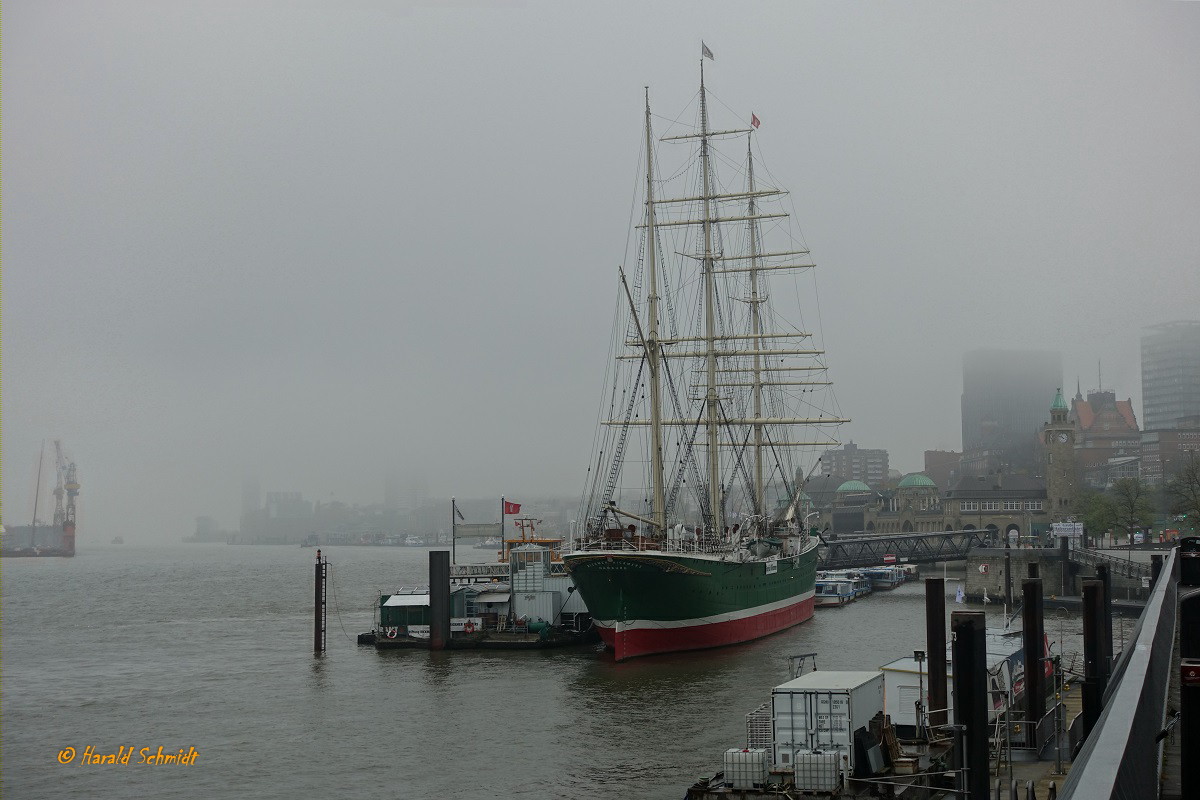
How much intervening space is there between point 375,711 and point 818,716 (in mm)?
21808

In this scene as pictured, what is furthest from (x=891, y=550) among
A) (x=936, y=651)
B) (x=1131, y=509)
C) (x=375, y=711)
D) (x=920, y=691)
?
(x=936, y=651)

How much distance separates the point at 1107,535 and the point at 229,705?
358 feet

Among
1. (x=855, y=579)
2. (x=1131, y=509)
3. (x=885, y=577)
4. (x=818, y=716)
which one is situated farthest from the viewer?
(x=885, y=577)

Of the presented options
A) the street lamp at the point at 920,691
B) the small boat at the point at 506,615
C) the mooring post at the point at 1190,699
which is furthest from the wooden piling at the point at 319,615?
the mooring post at the point at 1190,699

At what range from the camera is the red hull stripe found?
52.4 metres

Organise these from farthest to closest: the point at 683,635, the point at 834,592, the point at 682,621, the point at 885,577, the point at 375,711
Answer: the point at 885,577
the point at 834,592
the point at 683,635
the point at 682,621
the point at 375,711

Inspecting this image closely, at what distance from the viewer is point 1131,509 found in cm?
10675

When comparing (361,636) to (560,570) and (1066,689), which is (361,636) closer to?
(560,570)

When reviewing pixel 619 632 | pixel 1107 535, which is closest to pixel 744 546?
pixel 619 632

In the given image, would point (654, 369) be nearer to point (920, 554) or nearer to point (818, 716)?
point (818, 716)

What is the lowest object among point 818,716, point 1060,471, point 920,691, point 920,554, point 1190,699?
point 920,554

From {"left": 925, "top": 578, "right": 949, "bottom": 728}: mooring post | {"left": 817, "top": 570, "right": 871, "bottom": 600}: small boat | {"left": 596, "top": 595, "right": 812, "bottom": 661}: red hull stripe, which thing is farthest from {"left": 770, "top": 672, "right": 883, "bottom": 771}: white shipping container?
{"left": 817, "top": 570, "right": 871, "bottom": 600}: small boat

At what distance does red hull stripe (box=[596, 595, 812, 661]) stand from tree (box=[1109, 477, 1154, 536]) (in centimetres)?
5899

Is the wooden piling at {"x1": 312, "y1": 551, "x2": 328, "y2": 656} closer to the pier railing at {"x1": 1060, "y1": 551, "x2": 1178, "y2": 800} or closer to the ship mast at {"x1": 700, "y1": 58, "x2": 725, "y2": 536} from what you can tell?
the ship mast at {"x1": 700, "y1": 58, "x2": 725, "y2": 536}
